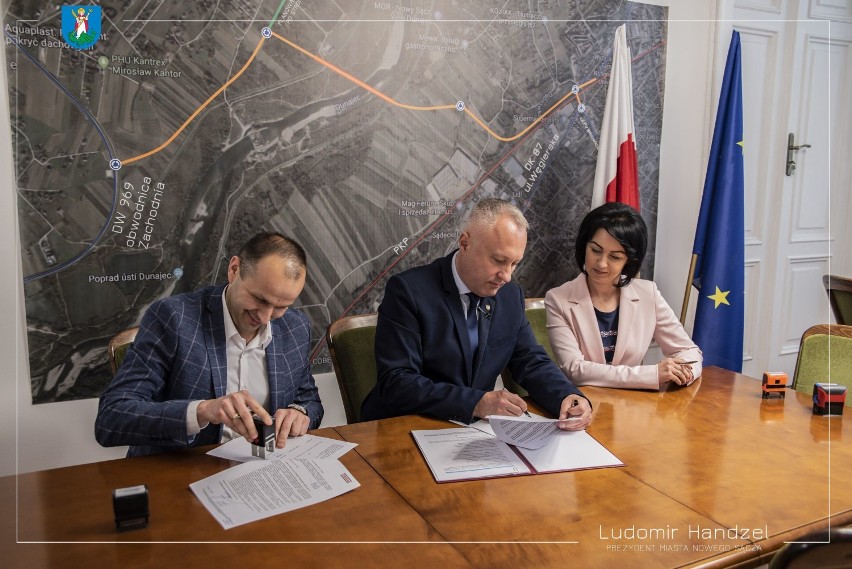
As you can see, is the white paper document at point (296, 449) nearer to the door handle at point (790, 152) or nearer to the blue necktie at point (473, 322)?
the blue necktie at point (473, 322)

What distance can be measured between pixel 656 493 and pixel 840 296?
94.1 inches

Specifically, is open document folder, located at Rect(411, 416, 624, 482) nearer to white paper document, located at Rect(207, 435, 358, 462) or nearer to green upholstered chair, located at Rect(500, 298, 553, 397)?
white paper document, located at Rect(207, 435, 358, 462)

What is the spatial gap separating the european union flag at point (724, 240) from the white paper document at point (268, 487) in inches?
110

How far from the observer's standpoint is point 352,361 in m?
2.42

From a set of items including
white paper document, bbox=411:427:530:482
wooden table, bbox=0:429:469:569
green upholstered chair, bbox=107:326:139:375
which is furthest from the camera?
green upholstered chair, bbox=107:326:139:375

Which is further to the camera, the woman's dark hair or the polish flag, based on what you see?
the polish flag

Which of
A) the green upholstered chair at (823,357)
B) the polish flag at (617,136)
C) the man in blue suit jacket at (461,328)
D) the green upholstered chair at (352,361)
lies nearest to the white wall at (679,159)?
the polish flag at (617,136)

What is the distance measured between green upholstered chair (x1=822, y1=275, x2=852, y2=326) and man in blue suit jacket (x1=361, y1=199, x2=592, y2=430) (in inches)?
72.5

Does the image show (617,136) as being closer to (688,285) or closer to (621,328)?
(688,285)

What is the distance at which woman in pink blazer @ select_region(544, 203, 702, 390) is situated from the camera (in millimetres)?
2580

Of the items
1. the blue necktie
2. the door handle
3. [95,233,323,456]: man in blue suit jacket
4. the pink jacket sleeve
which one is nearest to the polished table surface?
[95,233,323,456]: man in blue suit jacket

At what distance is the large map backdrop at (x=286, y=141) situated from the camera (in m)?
2.49

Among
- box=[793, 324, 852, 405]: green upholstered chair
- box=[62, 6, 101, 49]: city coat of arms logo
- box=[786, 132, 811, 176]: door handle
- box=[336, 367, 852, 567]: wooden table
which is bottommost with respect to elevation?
box=[336, 367, 852, 567]: wooden table

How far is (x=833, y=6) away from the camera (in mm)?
2508
